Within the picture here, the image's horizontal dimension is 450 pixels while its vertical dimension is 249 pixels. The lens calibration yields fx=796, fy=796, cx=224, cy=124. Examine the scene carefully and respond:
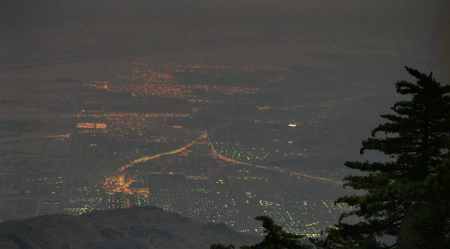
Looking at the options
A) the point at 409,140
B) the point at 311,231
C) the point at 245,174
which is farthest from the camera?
the point at 245,174

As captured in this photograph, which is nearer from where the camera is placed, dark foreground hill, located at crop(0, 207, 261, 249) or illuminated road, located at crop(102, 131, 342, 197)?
dark foreground hill, located at crop(0, 207, 261, 249)

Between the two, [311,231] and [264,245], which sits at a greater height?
[264,245]

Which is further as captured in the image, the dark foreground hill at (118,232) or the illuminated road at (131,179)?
the illuminated road at (131,179)

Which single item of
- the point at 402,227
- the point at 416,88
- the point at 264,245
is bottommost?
the point at 264,245

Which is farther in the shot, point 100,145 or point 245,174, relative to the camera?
point 100,145

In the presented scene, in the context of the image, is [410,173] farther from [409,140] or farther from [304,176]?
[304,176]

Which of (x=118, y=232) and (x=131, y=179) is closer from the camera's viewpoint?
(x=118, y=232)

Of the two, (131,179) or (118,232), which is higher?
(131,179)

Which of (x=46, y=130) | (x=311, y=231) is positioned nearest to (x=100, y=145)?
(x=46, y=130)
